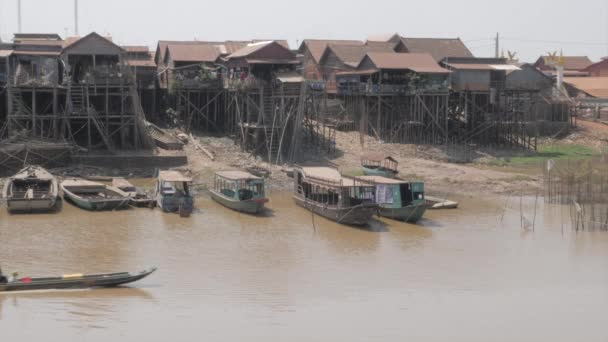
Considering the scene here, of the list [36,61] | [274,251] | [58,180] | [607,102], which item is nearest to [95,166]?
[58,180]

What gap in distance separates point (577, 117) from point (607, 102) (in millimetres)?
4358

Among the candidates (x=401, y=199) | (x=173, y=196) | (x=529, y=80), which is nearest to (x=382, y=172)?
(x=401, y=199)

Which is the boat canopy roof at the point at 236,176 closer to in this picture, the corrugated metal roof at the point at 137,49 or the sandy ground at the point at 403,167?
the sandy ground at the point at 403,167

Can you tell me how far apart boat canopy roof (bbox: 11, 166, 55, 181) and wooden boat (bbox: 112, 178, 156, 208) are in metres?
2.64

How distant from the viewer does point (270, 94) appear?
4581 cm

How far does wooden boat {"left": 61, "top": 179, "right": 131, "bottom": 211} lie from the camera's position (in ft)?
112

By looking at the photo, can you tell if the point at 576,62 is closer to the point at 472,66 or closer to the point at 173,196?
the point at 472,66

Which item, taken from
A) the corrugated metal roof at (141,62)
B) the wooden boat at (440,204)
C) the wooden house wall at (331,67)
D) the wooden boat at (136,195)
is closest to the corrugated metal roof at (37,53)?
the corrugated metal roof at (141,62)

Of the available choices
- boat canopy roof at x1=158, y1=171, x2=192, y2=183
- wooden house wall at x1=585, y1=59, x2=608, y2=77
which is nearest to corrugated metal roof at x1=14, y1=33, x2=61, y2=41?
boat canopy roof at x1=158, y1=171, x2=192, y2=183

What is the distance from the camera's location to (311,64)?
5828 centimetres

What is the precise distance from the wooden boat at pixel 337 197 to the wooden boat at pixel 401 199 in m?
0.62

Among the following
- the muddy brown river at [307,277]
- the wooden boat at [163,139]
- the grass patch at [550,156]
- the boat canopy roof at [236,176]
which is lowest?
the muddy brown river at [307,277]

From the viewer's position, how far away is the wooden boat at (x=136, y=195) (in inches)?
1374

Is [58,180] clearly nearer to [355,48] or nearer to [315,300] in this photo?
[315,300]
